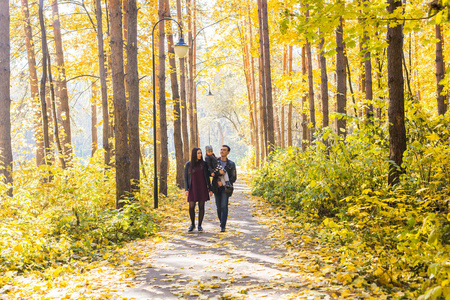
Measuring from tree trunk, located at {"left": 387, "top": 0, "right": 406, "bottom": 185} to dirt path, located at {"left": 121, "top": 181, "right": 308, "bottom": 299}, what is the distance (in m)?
2.46

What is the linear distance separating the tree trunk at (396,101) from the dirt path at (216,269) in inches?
96.9

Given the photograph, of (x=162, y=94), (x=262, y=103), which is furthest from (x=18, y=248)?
(x=262, y=103)

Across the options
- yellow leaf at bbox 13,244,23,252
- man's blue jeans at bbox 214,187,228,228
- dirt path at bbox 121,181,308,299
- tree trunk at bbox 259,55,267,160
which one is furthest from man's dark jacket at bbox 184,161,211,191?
tree trunk at bbox 259,55,267,160

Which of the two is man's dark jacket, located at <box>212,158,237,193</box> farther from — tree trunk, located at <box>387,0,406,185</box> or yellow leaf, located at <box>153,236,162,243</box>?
tree trunk, located at <box>387,0,406,185</box>

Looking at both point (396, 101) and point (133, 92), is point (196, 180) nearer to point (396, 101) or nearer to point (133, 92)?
point (133, 92)

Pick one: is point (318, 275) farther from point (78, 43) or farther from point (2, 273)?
point (78, 43)

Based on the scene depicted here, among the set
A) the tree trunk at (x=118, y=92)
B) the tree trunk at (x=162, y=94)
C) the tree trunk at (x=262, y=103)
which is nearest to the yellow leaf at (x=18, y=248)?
the tree trunk at (x=118, y=92)

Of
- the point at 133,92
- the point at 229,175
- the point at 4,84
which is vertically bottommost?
the point at 229,175

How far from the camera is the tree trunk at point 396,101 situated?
580 centimetres

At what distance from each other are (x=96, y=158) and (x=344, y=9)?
10625 millimetres

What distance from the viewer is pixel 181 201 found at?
14.2 metres

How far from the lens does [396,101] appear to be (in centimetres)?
589

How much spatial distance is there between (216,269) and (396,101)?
3.85 meters

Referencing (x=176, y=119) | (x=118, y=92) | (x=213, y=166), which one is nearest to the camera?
(x=213, y=166)
